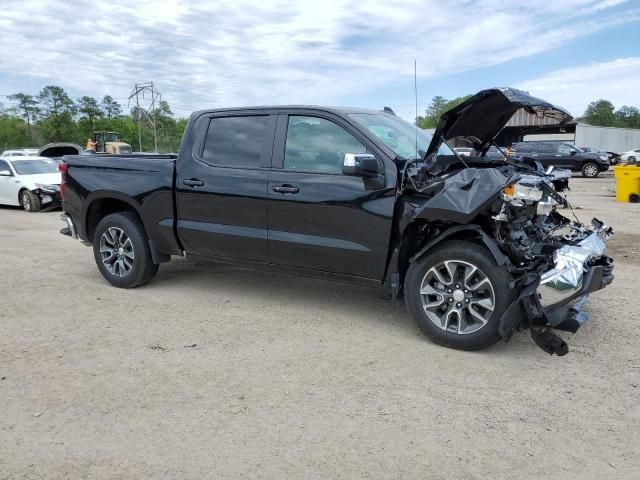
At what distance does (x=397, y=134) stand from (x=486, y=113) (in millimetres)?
806


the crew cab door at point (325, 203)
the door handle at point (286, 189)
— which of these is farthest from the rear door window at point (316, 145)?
the door handle at point (286, 189)

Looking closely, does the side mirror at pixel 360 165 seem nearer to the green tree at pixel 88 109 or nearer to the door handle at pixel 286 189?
the door handle at pixel 286 189

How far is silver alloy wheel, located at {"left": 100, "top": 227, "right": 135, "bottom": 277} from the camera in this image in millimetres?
5992

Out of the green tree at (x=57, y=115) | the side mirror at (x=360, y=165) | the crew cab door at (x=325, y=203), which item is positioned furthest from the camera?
the green tree at (x=57, y=115)

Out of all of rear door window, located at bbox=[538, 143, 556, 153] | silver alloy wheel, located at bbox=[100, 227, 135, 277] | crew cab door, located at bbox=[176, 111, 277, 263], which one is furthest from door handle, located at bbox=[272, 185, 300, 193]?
rear door window, located at bbox=[538, 143, 556, 153]

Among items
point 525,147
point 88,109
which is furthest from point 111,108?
point 525,147

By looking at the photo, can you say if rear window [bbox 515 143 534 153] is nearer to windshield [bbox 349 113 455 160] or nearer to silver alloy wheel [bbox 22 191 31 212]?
silver alloy wheel [bbox 22 191 31 212]

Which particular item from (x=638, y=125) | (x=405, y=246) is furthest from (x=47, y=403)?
(x=638, y=125)

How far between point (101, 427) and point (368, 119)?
3.31m

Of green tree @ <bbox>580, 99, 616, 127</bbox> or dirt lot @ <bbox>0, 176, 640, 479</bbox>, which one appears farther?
green tree @ <bbox>580, 99, 616, 127</bbox>

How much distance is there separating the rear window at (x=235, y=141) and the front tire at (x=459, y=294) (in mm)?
1880

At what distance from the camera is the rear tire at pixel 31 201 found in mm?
14094

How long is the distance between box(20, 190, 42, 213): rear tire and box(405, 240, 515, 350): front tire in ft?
41.3

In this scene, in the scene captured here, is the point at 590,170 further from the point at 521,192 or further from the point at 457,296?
the point at 457,296
